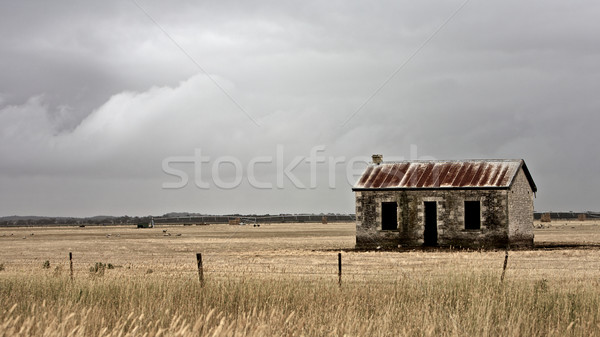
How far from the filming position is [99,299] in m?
10.9

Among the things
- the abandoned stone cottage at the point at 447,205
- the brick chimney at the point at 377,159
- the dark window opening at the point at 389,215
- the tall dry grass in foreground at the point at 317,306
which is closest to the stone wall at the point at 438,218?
the abandoned stone cottage at the point at 447,205

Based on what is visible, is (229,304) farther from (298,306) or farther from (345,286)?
(345,286)

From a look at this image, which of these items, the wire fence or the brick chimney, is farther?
the brick chimney

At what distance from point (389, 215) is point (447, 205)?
2886 millimetres

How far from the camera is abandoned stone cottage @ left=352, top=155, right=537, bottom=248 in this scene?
102 ft

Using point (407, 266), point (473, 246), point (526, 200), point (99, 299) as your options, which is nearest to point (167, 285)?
point (99, 299)

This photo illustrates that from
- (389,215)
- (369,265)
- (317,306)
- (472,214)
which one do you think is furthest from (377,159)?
(317,306)

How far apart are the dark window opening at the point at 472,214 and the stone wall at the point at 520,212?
1391 mm

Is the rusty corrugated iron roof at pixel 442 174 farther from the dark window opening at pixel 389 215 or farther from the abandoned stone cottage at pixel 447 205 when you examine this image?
the dark window opening at pixel 389 215

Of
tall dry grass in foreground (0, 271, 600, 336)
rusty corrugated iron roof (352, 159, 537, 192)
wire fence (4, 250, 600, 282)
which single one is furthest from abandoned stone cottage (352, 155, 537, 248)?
tall dry grass in foreground (0, 271, 600, 336)

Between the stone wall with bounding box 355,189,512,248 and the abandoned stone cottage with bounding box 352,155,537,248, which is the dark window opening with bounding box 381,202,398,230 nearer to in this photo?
the abandoned stone cottage with bounding box 352,155,537,248

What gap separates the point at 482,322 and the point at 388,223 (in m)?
24.1

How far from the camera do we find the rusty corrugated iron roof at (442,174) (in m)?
31.7

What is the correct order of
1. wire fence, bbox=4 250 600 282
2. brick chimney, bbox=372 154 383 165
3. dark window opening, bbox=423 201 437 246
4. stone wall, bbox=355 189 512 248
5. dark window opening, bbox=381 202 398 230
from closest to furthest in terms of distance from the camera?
wire fence, bbox=4 250 600 282 → stone wall, bbox=355 189 512 248 → dark window opening, bbox=423 201 437 246 → dark window opening, bbox=381 202 398 230 → brick chimney, bbox=372 154 383 165
